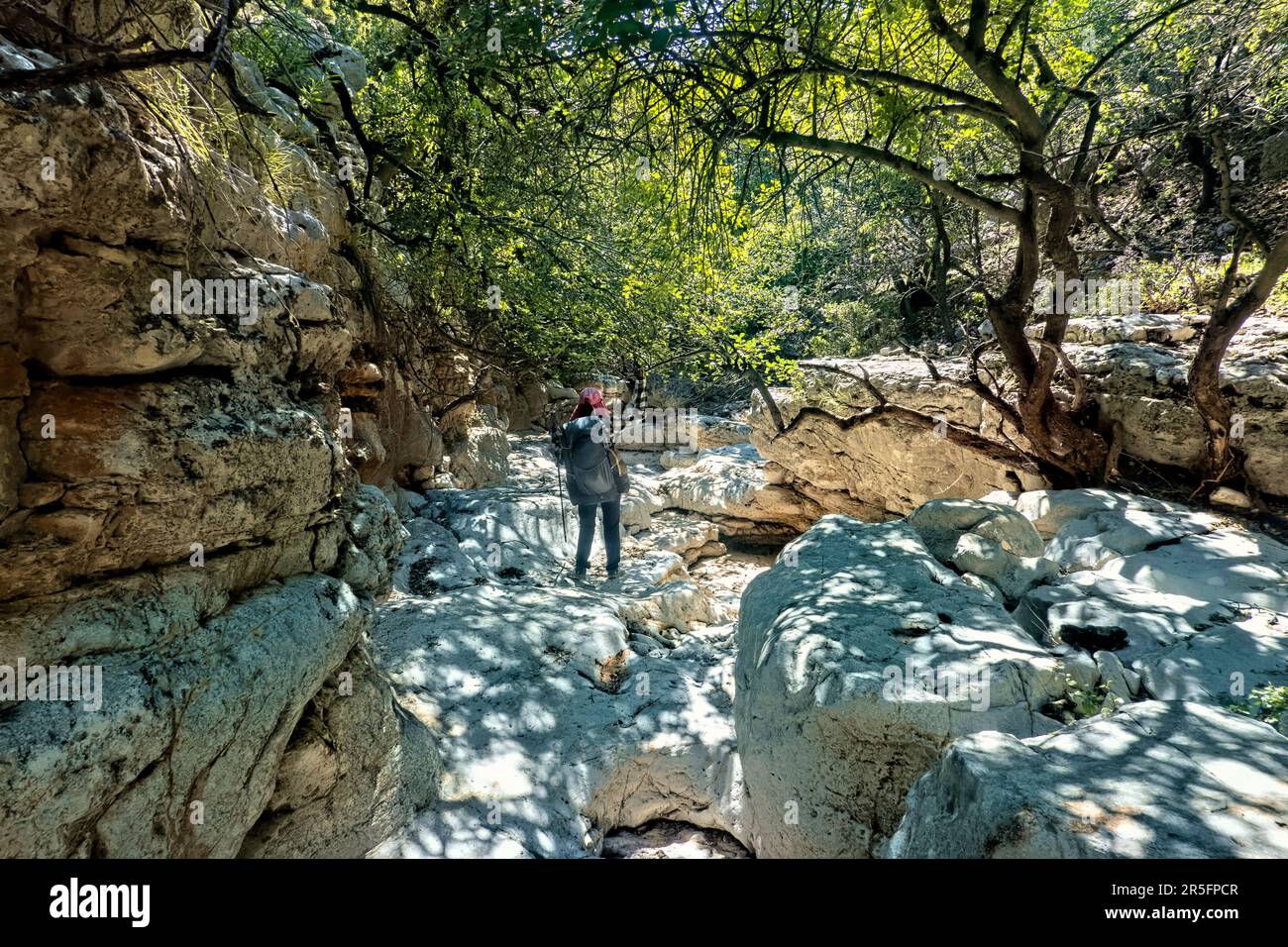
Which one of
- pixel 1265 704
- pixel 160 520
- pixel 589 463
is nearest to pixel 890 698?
pixel 1265 704

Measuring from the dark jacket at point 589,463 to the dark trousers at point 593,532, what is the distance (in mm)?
156

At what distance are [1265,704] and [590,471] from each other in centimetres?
522

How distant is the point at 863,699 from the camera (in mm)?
2799

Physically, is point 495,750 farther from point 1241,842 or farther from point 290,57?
point 290,57

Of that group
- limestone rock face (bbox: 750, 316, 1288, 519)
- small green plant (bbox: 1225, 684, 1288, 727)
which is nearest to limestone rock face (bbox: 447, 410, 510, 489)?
limestone rock face (bbox: 750, 316, 1288, 519)

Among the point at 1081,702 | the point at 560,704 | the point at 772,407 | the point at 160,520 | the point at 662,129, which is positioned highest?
the point at 662,129

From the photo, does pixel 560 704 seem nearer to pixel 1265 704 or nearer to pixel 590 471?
pixel 590 471

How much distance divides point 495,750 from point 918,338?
13752mm

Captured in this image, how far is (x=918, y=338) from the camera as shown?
1381cm

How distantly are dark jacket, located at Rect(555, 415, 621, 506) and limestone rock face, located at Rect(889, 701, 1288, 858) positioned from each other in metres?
4.56

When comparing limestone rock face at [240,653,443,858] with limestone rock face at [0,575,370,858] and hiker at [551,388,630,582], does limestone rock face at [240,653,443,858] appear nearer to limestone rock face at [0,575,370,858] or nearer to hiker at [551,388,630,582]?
limestone rock face at [0,575,370,858]

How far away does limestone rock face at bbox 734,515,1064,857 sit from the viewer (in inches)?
107
